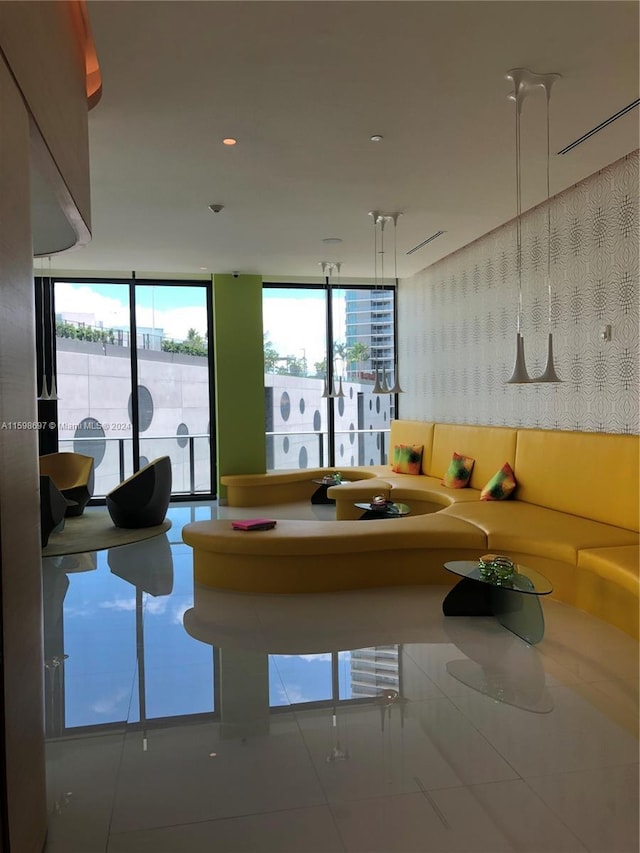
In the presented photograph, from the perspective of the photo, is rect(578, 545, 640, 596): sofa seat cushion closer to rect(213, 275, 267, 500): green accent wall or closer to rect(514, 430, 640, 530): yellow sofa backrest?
rect(514, 430, 640, 530): yellow sofa backrest

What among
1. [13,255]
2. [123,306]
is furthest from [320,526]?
[123,306]

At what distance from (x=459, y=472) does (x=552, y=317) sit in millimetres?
1991

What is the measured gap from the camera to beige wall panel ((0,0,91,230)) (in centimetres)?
182

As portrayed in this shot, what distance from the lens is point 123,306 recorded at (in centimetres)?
905

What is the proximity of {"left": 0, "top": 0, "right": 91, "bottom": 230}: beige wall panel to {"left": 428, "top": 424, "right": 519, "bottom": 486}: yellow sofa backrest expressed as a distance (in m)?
4.60

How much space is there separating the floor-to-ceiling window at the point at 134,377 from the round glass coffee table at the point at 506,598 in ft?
19.2

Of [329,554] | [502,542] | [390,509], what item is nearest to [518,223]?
[390,509]

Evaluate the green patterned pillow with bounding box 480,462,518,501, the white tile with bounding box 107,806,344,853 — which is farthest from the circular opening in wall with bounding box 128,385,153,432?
the white tile with bounding box 107,806,344,853

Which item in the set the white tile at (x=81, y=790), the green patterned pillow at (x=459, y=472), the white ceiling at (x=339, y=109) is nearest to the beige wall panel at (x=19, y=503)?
the white tile at (x=81, y=790)

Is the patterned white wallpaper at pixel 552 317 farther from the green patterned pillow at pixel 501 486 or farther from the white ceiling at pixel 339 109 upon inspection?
the green patterned pillow at pixel 501 486

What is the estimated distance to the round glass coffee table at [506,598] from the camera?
371cm

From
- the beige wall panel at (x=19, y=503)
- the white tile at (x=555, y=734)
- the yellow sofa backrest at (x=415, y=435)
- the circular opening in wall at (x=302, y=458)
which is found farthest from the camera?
the circular opening in wall at (x=302, y=458)

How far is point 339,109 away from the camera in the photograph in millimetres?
3844

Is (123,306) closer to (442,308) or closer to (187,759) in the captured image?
(442,308)
